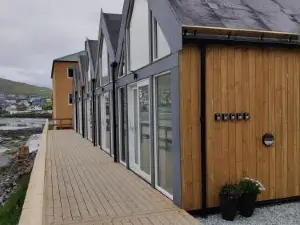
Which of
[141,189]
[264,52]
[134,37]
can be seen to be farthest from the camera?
[134,37]

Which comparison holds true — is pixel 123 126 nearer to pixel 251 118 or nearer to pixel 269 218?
pixel 251 118

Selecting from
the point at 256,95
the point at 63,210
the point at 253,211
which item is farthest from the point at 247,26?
the point at 63,210

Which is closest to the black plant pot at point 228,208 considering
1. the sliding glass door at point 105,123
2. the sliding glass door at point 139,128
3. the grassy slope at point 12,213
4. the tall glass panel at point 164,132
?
the tall glass panel at point 164,132

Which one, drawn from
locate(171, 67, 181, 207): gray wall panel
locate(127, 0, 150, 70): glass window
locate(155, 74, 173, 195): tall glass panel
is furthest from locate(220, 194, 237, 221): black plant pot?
locate(127, 0, 150, 70): glass window

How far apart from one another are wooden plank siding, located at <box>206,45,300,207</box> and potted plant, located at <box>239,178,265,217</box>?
390 millimetres

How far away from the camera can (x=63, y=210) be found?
5426 mm

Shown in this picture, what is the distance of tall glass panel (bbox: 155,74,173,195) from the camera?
19.1 ft

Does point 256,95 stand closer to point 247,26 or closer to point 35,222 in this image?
point 247,26

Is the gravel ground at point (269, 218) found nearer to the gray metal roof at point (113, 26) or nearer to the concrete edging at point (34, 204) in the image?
the concrete edging at point (34, 204)

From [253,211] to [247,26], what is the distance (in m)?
2.91

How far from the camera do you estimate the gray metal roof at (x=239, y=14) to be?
17.2 ft

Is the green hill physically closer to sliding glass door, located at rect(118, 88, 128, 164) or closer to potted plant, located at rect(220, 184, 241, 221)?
sliding glass door, located at rect(118, 88, 128, 164)

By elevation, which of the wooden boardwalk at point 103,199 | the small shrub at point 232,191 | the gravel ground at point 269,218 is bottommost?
the gravel ground at point 269,218

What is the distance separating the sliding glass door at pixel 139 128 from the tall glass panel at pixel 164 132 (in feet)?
2.19
